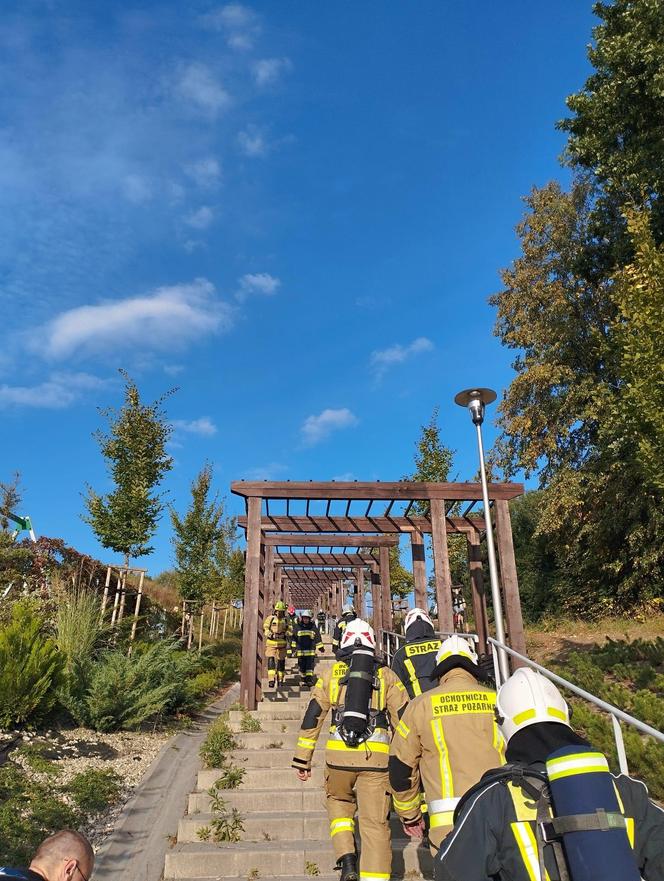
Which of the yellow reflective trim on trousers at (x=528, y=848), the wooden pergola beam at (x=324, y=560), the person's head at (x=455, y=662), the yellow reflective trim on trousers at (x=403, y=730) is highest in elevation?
the wooden pergola beam at (x=324, y=560)

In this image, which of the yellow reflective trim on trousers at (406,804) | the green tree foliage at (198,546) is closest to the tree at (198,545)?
the green tree foliage at (198,546)

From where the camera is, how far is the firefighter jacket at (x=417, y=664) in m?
5.29

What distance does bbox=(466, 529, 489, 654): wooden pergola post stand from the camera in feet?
37.8

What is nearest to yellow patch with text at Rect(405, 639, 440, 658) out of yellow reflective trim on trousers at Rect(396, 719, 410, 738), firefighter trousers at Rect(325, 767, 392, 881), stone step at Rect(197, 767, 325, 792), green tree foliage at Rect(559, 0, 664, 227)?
firefighter trousers at Rect(325, 767, 392, 881)

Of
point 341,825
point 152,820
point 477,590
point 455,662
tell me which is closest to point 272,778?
point 152,820

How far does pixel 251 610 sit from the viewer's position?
970 cm

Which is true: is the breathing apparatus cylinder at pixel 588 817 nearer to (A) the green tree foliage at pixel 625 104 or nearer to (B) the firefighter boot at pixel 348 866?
(B) the firefighter boot at pixel 348 866

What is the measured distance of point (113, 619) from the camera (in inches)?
510

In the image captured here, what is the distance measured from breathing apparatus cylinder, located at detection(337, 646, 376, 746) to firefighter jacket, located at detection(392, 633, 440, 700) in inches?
26.4

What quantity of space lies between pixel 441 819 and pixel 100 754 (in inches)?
241

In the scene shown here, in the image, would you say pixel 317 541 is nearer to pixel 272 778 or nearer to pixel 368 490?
pixel 368 490

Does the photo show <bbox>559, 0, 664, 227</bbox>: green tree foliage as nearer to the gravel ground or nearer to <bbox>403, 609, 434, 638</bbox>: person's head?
<bbox>403, 609, 434, 638</bbox>: person's head

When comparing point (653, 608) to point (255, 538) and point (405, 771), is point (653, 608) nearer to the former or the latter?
point (255, 538)

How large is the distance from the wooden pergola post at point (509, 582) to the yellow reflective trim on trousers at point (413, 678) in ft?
17.2
